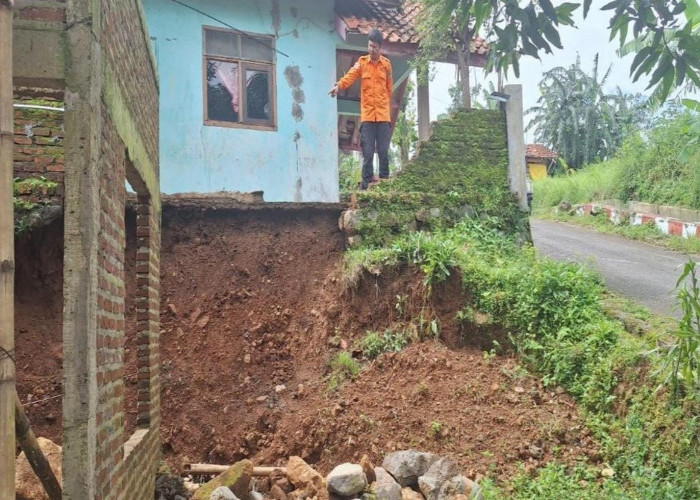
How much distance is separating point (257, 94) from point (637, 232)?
8546 millimetres

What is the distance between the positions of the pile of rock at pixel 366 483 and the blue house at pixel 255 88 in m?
4.76

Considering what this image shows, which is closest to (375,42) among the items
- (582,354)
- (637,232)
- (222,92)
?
(222,92)

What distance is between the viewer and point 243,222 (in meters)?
8.25

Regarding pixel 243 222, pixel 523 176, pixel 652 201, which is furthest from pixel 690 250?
pixel 243 222

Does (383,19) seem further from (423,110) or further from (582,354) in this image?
(582,354)

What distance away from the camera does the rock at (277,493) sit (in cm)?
532

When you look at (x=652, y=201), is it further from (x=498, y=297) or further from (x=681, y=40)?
(x=681, y=40)

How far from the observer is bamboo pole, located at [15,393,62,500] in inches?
101

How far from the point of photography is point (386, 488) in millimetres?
5117

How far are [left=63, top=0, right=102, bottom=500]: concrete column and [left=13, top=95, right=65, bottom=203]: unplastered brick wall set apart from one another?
4.03 metres

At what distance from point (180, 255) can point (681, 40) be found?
20.6ft

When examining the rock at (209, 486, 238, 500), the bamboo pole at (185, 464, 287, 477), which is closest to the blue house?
the bamboo pole at (185, 464, 287, 477)

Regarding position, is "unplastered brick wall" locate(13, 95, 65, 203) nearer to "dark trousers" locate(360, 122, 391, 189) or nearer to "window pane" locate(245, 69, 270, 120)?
"window pane" locate(245, 69, 270, 120)

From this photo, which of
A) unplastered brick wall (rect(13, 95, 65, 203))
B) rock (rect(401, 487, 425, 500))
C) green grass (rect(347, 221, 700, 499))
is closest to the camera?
green grass (rect(347, 221, 700, 499))
